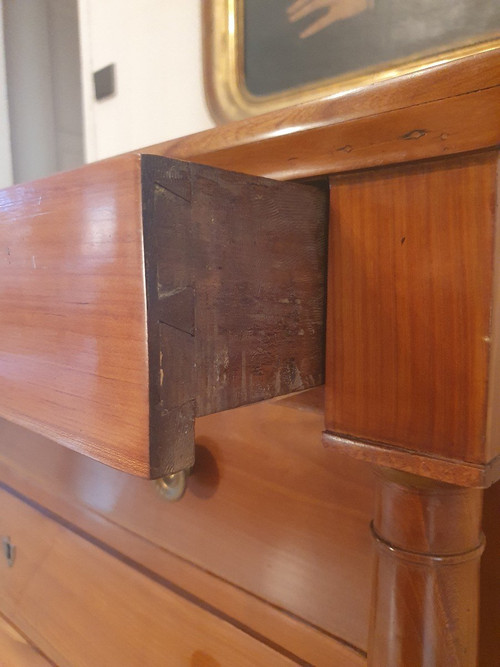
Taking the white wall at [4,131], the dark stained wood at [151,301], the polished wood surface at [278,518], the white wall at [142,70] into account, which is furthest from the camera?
the white wall at [4,131]

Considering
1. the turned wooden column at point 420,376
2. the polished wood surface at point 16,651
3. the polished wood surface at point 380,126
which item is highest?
the polished wood surface at point 380,126

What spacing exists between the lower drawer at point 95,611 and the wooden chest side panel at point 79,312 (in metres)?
0.35

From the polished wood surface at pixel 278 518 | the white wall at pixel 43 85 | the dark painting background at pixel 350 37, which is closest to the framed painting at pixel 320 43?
the dark painting background at pixel 350 37

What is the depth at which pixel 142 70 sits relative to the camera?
115 cm

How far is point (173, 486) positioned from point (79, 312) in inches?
12.6

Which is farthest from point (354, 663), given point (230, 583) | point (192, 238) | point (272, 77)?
point (272, 77)

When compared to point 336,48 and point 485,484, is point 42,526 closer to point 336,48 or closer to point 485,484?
point 485,484

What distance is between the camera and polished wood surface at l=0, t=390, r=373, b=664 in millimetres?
459

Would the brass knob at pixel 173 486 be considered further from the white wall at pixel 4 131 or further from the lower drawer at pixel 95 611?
the white wall at pixel 4 131

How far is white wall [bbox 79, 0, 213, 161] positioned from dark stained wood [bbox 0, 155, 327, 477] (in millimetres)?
751

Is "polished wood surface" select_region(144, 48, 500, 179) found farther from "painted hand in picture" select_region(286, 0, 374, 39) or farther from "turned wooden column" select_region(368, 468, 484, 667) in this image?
"painted hand in picture" select_region(286, 0, 374, 39)

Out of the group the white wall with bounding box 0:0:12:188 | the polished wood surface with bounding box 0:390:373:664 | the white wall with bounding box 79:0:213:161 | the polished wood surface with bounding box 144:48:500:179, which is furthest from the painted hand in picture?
the white wall with bounding box 0:0:12:188

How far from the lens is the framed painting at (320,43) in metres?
0.65

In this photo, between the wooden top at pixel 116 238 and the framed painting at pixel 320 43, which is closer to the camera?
the wooden top at pixel 116 238
